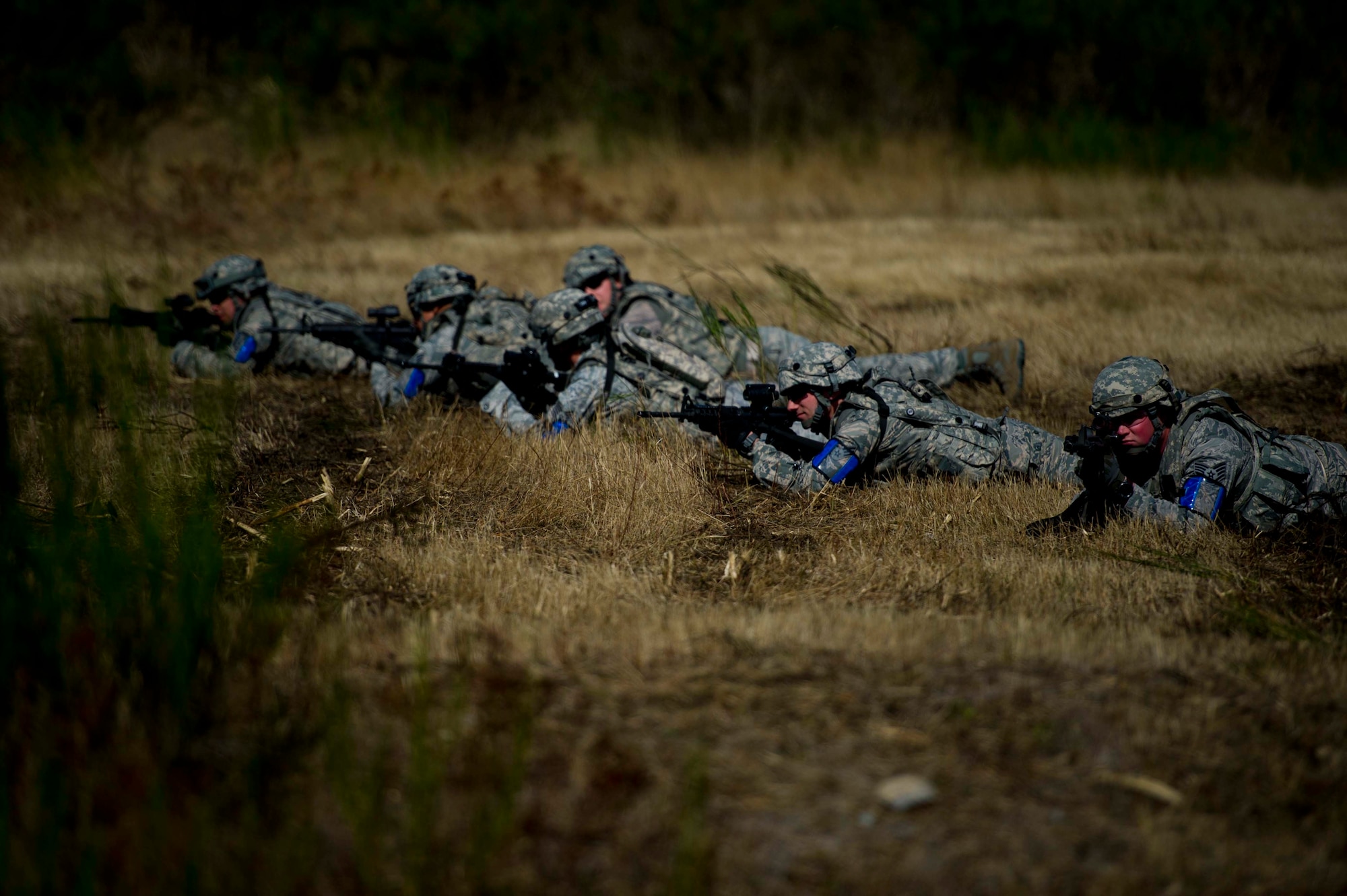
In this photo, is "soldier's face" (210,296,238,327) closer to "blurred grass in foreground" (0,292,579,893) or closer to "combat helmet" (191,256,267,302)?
"combat helmet" (191,256,267,302)

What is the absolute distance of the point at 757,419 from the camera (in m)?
6.04

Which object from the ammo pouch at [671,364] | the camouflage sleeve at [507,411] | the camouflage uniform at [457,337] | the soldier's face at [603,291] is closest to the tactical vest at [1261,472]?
the ammo pouch at [671,364]

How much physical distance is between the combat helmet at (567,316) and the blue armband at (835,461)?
1.96 m

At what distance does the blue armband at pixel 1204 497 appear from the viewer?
499cm

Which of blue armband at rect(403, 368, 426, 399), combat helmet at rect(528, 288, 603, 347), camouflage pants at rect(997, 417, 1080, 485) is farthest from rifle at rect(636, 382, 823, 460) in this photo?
blue armband at rect(403, 368, 426, 399)

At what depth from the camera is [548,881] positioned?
8.80 ft

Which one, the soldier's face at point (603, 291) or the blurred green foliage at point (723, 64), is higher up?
the blurred green foliage at point (723, 64)

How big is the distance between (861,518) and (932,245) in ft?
26.1

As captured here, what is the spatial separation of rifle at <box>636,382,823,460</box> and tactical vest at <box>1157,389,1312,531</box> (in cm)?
202

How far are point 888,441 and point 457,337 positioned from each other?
12.2 feet

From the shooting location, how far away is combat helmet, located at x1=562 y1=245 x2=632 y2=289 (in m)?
7.93

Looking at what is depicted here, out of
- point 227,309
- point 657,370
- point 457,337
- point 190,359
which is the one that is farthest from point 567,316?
point 190,359

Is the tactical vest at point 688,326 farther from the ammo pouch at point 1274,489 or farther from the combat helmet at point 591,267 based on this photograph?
the ammo pouch at point 1274,489

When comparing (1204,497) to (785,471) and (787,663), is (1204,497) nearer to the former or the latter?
(785,471)
